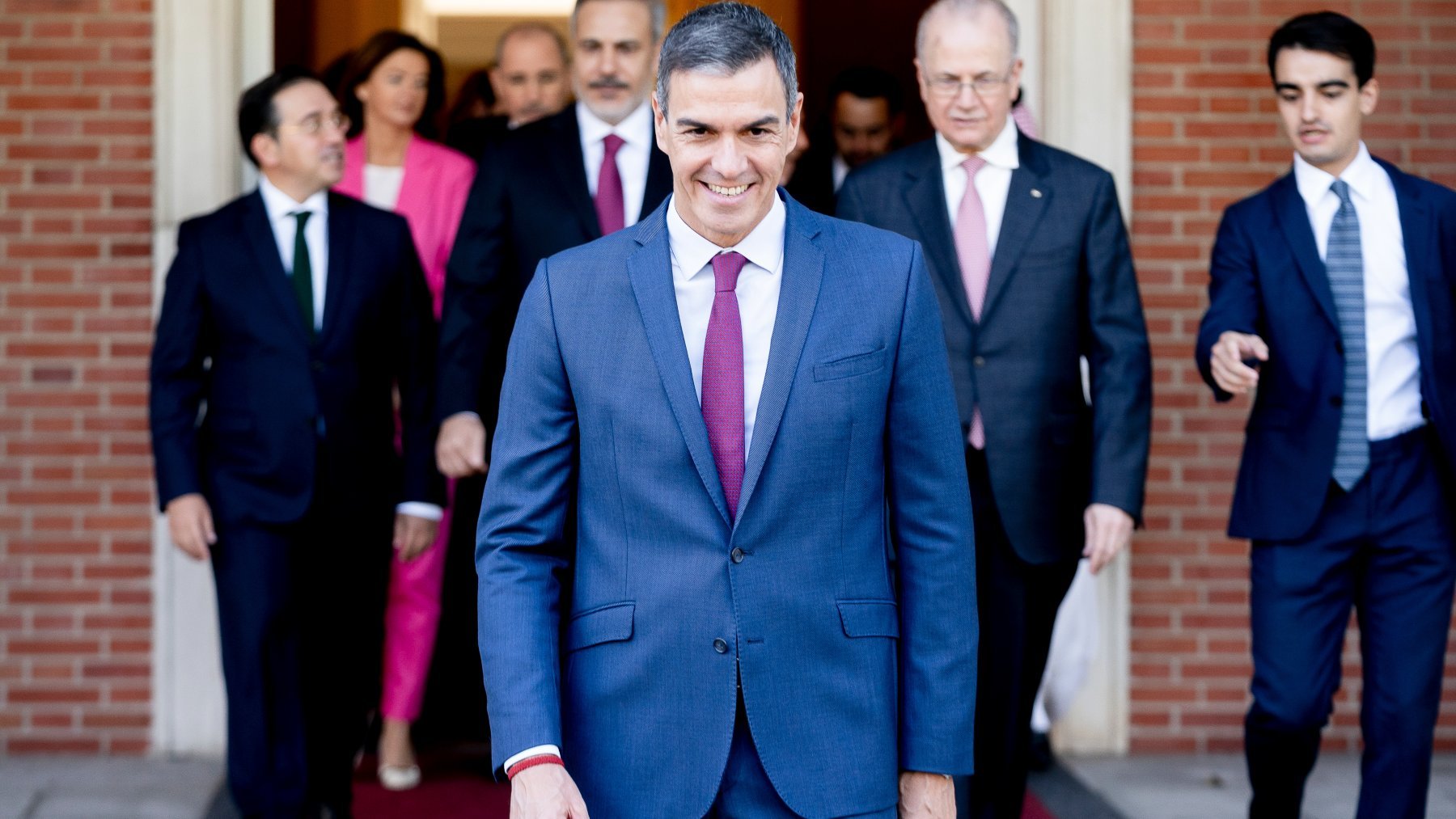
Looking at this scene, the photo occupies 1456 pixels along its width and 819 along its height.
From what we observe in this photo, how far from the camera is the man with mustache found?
4445mm

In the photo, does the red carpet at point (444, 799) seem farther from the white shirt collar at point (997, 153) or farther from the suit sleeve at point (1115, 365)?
the white shirt collar at point (997, 153)

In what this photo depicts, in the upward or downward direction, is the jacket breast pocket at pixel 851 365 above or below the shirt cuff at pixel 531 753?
above

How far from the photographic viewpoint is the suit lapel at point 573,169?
14.5ft

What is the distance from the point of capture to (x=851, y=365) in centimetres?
249

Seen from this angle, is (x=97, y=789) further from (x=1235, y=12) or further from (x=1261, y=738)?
(x=1235, y=12)

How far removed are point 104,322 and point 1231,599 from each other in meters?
3.67

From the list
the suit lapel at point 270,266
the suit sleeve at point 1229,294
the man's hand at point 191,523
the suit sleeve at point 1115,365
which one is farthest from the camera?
the suit lapel at point 270,266

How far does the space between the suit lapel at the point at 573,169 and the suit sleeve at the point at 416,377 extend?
1.72 feet

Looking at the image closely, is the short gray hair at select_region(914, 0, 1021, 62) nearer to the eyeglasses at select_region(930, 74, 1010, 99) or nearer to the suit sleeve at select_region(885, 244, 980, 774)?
the eyeglasses at select_region(930, 74, 1010, 99)

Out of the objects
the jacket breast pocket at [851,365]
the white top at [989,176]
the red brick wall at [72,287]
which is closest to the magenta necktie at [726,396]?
the jacket breast pocket at [851,365]

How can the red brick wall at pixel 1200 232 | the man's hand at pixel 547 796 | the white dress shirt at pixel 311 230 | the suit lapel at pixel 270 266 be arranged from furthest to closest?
1. the red brick wall at pixel 1200 232
2. the white dress shirt at pixel 311 230
3. the suit lapel at pixel 270 266
4. the man's hand at pixel 547 796

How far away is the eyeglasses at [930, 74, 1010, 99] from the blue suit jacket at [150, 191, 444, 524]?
1539mm

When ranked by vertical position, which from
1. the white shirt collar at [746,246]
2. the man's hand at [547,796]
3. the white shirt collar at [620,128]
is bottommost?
the man's hand at [547,796]

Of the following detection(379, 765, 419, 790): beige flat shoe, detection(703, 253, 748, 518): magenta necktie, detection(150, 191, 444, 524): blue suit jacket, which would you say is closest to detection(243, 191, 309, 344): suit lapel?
detection(150, 191, 444, 524): blue suit jacket
